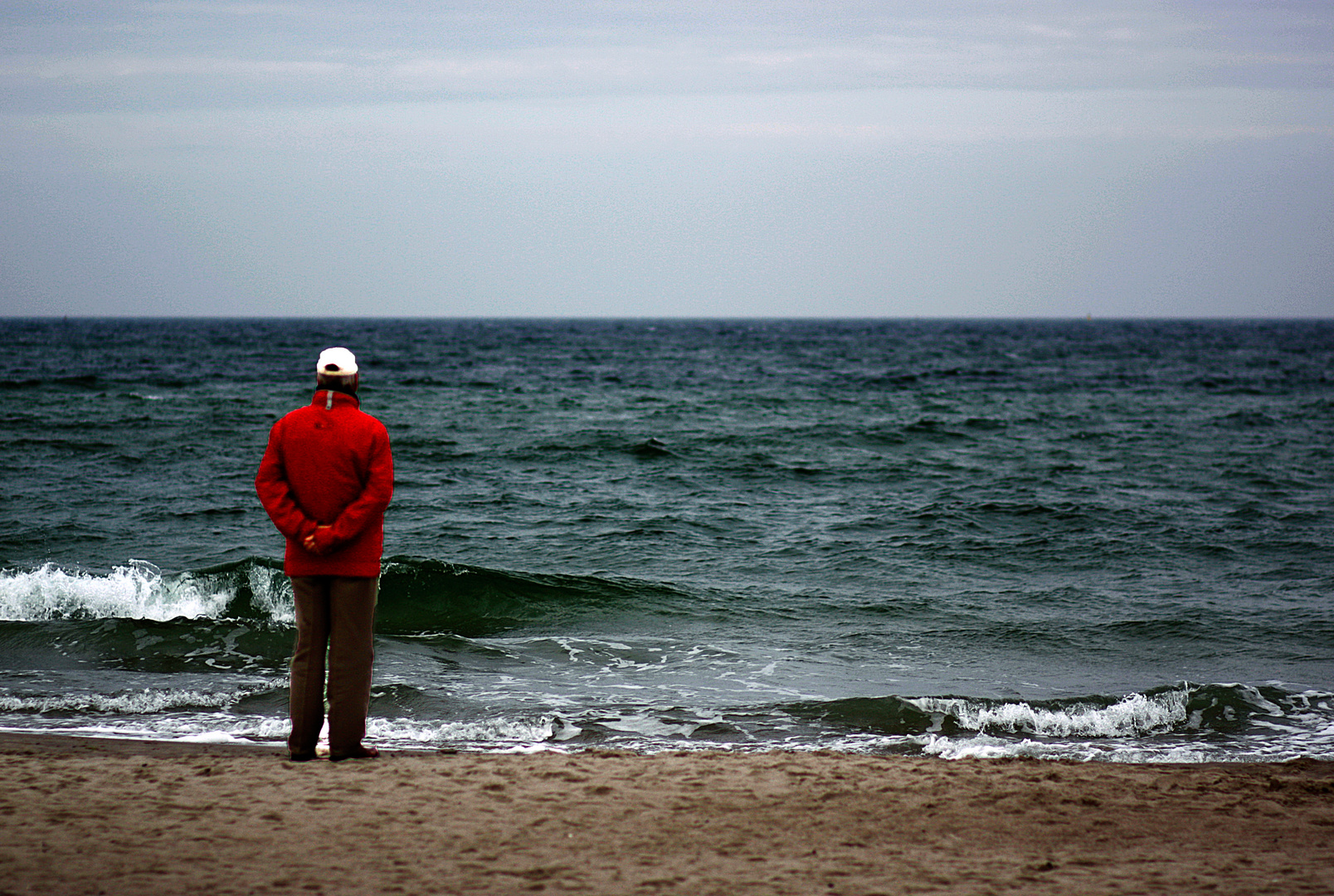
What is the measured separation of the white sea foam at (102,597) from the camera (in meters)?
9.30

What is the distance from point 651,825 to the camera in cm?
426

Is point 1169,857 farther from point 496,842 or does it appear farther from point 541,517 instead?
point 541,517

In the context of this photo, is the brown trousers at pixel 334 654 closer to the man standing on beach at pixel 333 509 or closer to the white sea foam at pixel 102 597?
the man standing on beach at pixel 333 509

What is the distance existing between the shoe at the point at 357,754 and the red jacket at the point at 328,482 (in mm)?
906

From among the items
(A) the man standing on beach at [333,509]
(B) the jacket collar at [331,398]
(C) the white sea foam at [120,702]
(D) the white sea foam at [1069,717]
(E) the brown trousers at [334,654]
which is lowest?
(C) the white sea foam at [120,702]

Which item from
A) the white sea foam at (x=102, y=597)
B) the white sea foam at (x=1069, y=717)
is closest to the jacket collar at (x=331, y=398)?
A: the white sea foam at (x=1069, y=717)

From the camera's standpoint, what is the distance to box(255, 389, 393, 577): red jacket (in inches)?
181

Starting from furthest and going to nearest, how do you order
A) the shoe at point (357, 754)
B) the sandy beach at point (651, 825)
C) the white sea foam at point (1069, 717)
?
the white sea foam at point (1069, 717) < the shoe at point (357, 754) < the sandy beach at point (651, 825)

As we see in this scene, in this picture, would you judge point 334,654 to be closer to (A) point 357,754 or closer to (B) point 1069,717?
(A) point 357,754

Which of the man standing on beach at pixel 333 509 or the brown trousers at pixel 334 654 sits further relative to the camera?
the brown trousers at pixel 334 654

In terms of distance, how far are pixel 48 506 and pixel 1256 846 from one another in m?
13.4

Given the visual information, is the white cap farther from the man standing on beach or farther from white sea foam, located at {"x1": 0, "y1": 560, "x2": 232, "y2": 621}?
white sea foam, located at {"x1": 0, "y1": 560, "x2": 232, "y2": 621}

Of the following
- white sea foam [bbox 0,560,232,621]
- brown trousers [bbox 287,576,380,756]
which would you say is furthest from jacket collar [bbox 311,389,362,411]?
white sea foam [bbox 0,560,232,621]

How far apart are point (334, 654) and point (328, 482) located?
753 mm
